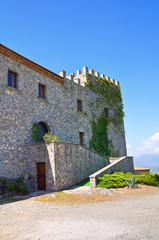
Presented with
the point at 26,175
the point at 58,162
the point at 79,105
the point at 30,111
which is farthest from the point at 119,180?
the point at 79,105

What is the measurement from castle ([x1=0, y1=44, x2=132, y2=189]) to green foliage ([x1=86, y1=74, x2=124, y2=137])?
4.02 m

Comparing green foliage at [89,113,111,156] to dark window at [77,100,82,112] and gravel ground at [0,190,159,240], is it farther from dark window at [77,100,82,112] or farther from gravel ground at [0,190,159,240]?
gravel ground at [0,190,159,240]

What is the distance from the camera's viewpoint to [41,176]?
13.0 metres

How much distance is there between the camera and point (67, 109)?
18828 mm

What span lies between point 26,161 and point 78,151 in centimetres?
373

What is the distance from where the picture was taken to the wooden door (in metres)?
12.8

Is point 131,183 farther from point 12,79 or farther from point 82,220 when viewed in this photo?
point 12,79

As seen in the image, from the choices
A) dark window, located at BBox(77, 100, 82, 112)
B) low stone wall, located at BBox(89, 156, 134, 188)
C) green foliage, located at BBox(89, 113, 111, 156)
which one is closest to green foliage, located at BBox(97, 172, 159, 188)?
low stone wall, located at BBox(89, 156, 134, 188)

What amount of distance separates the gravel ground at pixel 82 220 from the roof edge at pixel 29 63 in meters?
Answer: 9.48

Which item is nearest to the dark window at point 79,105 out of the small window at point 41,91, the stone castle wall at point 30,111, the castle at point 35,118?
the stone castle wall at point 30,111

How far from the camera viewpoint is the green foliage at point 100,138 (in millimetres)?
21433

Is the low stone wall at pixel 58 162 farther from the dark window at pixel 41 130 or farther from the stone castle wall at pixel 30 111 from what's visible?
the dark window at pixel 41 130

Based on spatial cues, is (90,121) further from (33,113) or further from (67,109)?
(33,113)

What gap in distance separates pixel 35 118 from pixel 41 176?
4.39 meters
